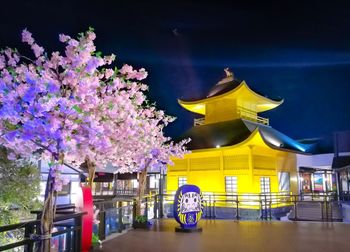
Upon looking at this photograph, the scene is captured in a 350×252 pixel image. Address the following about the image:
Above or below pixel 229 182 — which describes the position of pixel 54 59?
above

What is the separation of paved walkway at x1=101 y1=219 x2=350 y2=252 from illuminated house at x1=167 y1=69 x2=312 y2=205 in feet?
25.7

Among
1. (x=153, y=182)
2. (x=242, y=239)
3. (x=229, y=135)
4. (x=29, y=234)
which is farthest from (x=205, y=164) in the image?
(x=29, y=234)

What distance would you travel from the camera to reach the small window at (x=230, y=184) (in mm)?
20609

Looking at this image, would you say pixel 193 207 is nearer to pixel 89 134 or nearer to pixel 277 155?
pixel 89 134

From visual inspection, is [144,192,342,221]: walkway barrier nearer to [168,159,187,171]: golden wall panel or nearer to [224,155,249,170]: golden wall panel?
[224,155,249,170]: golden wall panel

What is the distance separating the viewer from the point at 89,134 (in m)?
6.28

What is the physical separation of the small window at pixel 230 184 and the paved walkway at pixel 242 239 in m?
8.10

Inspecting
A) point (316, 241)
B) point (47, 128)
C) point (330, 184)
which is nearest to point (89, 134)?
point (47, 128)

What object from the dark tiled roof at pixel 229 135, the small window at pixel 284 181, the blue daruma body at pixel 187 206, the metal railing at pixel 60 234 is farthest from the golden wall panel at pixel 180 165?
the metal railing at pixel 60 234

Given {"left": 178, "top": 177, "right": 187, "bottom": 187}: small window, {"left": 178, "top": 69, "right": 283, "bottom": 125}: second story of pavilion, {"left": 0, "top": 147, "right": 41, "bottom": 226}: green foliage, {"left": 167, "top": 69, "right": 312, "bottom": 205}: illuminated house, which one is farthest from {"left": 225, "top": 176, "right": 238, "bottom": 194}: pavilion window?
{"left": 0, "top": 147, "right": 41, "bottom": 226}: green foliage

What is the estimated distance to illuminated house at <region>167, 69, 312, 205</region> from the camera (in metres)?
20.2

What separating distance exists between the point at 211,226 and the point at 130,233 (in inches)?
129

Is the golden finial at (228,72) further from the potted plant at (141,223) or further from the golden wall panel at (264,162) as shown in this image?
the potted plant at (141,223)

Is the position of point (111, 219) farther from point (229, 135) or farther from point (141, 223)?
point (229, 135)
